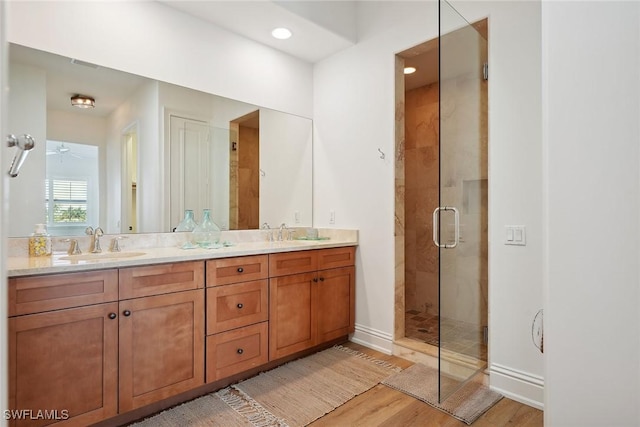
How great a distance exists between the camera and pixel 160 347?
180 cm

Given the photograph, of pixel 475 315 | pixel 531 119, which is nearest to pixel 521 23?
pixel 531 119

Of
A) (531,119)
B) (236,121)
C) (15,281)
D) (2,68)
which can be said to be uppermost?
(236,121)

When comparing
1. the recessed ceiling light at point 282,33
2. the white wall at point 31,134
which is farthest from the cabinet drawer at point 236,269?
the recessed ceiling light at point 282,33

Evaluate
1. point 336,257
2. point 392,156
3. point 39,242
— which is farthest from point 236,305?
point 392,156

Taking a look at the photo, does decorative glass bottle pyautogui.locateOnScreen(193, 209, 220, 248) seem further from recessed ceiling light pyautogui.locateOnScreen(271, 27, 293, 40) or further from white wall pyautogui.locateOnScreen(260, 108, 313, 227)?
recessed ceiling light pyautogui.locateOnScreen(271, 27, 293, 40)

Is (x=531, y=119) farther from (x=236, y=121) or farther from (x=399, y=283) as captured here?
(x=236, y=121)

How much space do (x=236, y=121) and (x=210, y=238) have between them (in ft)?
3.28

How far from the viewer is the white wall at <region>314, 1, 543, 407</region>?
198cm

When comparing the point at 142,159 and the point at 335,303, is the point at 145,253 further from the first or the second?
the point at 335,303

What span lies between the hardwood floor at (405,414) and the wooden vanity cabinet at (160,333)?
31.5 inches

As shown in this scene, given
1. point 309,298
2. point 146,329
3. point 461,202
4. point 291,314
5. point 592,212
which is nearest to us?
point 592,212

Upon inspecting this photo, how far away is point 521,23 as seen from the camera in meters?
2.01

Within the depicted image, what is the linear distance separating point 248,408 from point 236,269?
796mm

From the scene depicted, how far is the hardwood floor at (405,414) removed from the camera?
1.79 metres
